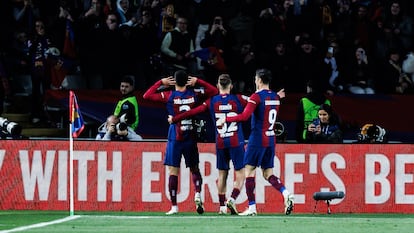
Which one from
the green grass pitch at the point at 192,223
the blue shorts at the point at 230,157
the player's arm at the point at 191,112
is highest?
the player's arm at the point at 191,112

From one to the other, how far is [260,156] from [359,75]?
6.88m

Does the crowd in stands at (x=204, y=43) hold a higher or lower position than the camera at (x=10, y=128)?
higher

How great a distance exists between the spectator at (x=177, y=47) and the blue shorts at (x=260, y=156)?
576 centimetres

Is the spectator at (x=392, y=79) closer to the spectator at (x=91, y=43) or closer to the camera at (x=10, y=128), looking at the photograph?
the spectator at (x=91, y=43)

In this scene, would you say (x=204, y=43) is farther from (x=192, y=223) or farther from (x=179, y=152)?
(x=192, y=223)

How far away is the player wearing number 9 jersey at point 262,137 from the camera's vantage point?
809 inches

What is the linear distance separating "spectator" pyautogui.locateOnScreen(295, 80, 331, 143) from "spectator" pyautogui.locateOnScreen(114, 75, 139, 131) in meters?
2.75

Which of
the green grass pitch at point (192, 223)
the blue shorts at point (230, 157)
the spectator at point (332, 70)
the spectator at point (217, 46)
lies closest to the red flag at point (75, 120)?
the green grass pitch at point (192, 223)

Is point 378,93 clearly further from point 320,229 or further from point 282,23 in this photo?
point 320,229

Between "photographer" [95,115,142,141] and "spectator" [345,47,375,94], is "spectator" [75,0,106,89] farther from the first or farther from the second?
"spectator" [345,47,375,94]

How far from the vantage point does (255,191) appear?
74.9 feet

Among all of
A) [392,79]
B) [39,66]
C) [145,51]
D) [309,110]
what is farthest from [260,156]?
[392,79]

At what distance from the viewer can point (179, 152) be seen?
70.2ft

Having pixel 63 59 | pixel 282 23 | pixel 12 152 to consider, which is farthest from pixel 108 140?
pixel 282 23
